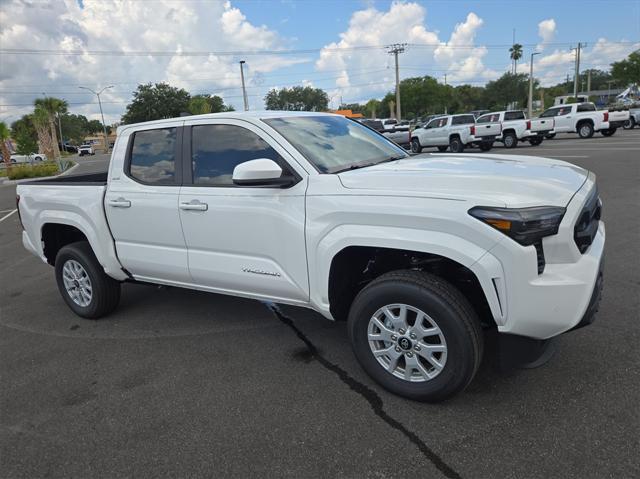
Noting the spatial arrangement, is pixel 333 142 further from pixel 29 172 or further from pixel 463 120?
pixel 29 172

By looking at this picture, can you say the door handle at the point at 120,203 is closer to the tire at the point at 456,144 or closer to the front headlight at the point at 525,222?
the front headlight at the point at 525,222

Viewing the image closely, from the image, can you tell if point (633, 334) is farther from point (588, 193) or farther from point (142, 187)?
point (142, 187)

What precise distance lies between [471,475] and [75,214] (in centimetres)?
395

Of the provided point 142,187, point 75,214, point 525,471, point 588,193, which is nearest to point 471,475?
point 525,471

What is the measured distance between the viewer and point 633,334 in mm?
3613

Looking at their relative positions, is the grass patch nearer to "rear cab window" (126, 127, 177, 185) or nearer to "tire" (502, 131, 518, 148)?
"tire" (502, 131, 518, 148)

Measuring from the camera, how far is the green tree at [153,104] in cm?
7275

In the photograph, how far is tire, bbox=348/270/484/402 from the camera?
8.83 ft

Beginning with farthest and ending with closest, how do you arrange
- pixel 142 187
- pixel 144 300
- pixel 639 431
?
pixel 144 300 < pixel 142 187 < pixel 639 431

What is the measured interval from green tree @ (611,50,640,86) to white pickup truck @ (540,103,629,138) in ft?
135

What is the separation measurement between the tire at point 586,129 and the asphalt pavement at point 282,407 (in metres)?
22.9

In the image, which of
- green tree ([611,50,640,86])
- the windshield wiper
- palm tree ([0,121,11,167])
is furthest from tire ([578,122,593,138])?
green tree ([611,50,640,86])

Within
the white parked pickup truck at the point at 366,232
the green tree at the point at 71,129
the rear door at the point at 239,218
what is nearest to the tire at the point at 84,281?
the white parked pickup truck at the point at 366,232

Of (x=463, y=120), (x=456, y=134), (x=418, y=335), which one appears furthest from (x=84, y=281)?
(x=463, y=120)
